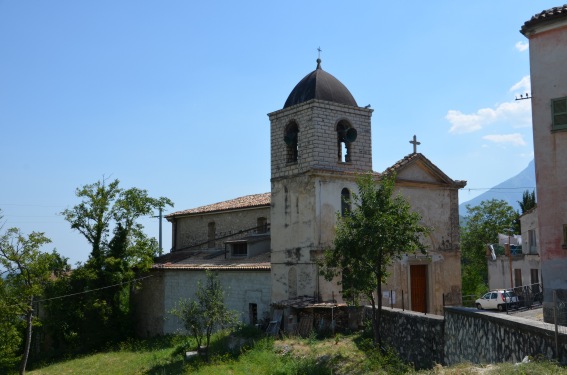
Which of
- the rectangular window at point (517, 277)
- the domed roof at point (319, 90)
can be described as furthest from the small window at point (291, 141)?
the rectangular window at point (517, 277)

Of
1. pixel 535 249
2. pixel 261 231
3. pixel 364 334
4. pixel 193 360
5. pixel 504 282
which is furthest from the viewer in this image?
pixel 504 282

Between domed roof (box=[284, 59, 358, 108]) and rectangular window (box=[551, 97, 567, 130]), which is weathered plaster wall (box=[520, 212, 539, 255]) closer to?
domed roof (box=[284, 59, 358, 108])

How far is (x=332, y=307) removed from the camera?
2105cm

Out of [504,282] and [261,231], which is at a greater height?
[261,231]

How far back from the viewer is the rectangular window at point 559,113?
571 inches

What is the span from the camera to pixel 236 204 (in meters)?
32.4

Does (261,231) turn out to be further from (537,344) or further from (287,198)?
(537,344)

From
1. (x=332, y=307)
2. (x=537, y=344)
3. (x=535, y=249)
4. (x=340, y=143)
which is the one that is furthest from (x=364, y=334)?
(x=535, y=249)

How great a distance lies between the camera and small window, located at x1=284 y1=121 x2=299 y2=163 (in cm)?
2439

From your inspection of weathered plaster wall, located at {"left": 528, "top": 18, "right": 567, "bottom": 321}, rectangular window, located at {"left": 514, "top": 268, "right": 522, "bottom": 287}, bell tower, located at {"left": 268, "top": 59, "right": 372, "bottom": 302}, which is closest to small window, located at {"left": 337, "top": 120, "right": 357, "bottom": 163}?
bell tower, located at {"left": 268, "top": 59, "right": 372, "bottom": 302}

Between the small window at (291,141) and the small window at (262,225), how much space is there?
6.31 meters

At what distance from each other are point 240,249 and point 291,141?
7.62 metres

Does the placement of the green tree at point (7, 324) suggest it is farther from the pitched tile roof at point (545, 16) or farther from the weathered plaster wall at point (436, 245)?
the pitched tile roof at point (545, 16)

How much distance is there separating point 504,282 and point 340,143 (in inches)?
897
